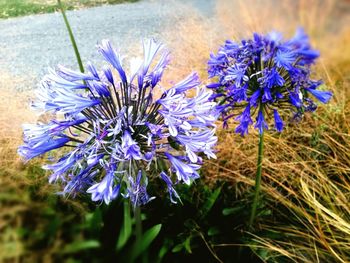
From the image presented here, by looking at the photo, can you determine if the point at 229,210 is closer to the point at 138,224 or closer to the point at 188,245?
the point at 188,245

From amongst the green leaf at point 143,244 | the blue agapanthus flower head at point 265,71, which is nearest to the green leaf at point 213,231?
the green leaf at point 143,244

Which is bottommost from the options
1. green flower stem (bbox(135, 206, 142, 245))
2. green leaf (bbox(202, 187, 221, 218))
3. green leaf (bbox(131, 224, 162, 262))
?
green leaf (bbox(202, 187, 221, 218))

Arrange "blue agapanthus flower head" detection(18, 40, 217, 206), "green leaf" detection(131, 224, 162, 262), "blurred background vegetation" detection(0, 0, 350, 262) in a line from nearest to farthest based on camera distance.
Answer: "blue agapanthus flower head" detection(18, 40, 217, 206) → "green leaf" detection(131, 224, 162, 262) → "blurred background vegetation" detection(0, 0, 350, 262)

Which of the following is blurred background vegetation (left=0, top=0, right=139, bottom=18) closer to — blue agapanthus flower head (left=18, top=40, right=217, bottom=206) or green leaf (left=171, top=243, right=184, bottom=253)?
blue agapanthus flower head (left=18, top=40, right=217, bottom=206)

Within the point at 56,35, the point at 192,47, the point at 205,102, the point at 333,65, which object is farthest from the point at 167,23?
the point at 205,102

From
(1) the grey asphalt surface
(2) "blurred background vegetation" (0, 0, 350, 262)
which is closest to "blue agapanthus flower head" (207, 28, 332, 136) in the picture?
A: (2) "blurred background vegetation" (0, 0, 350, 262)

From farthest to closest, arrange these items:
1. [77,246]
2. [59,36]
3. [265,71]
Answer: [59,36] → [265,71] → [77,246]

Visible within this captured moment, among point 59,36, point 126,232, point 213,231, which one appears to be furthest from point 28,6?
point 213,231
